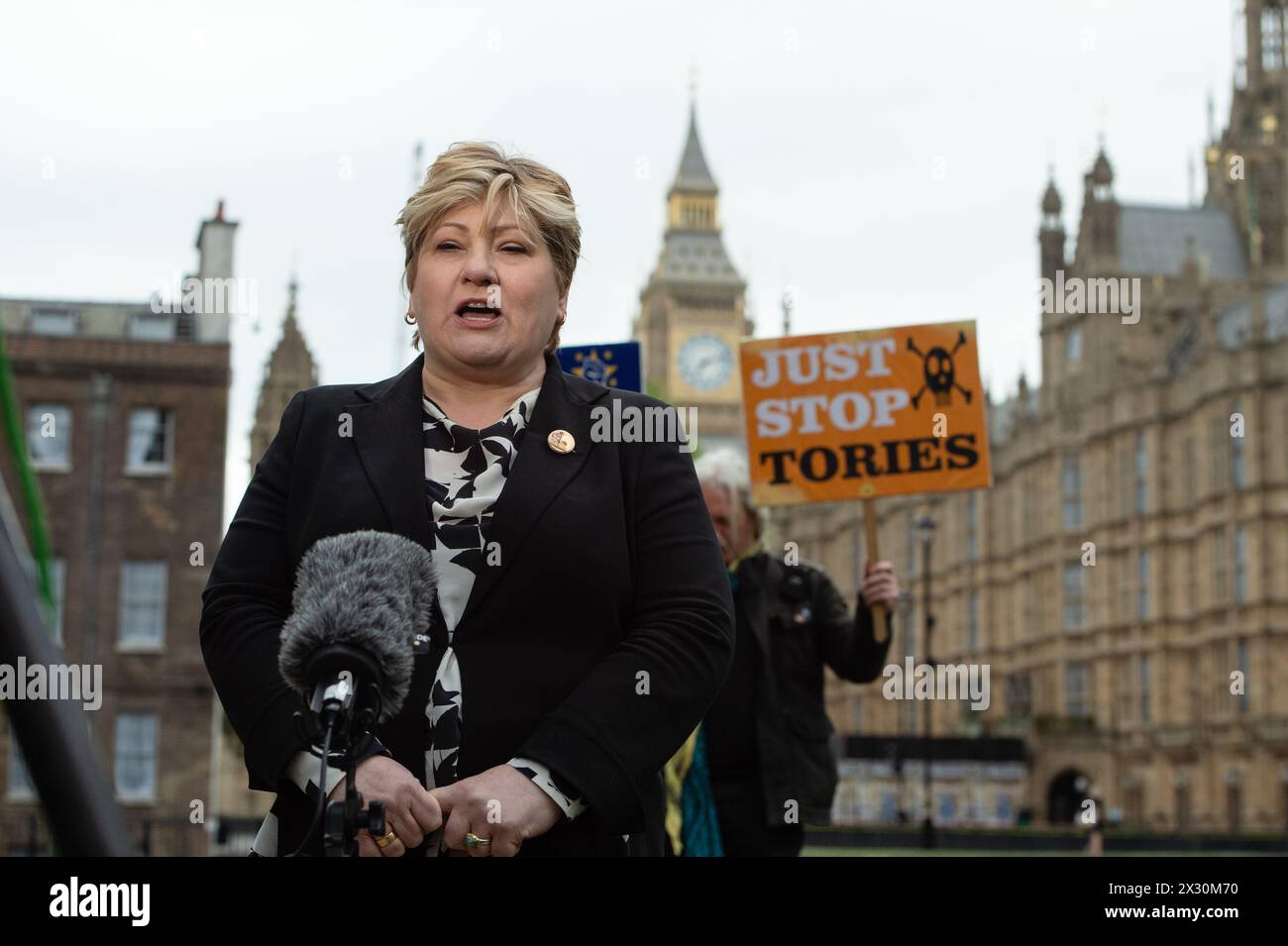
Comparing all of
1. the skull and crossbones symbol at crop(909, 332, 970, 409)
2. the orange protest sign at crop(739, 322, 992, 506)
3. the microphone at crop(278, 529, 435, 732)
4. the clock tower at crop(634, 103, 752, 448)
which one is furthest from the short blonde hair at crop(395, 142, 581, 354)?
the clock tower at crop(634, 103, 752, 448)

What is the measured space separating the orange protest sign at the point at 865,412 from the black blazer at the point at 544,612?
442 centimetres

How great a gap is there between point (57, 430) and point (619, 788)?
2981cm

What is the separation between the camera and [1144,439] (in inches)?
2317

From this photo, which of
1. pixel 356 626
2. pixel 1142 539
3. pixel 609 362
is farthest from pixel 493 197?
pixel 1142 539

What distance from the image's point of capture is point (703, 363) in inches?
5064

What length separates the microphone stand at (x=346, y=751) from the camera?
2.18 metres

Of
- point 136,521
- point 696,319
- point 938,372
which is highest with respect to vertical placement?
point 696,319

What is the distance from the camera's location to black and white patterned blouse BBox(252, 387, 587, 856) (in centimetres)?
262

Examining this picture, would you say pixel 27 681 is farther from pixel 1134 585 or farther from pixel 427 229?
pixel 1134 585

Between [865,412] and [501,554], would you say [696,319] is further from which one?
[501,554]

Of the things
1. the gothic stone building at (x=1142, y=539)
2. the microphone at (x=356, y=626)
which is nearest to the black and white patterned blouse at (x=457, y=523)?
the microphone at (x=356, y=626)

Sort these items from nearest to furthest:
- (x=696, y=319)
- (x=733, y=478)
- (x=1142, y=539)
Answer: (x=733, y=478)
(x=1142, y=539)
(x=696, y=319)

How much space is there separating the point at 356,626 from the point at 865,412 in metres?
5.20
